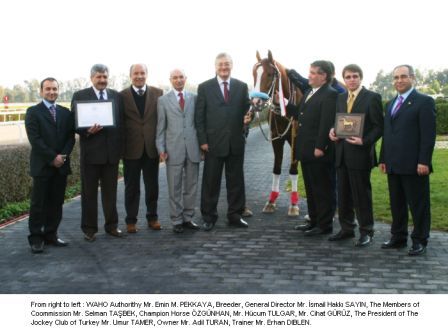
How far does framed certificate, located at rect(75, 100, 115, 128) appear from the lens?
6.06 m

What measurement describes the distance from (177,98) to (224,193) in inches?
136

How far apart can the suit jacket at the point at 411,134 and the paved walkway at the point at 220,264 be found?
0.99 meters

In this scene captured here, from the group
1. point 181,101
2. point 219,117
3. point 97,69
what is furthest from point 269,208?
point 97,69

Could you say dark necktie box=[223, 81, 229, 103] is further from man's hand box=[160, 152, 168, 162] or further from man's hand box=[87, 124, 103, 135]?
man's hand box=[87, 124, 103, 135]

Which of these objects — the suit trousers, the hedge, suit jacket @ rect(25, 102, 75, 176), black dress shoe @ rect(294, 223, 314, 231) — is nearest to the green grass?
black dress shoe @ rect(294, 223, 314, 231)

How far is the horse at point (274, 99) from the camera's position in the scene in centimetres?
715

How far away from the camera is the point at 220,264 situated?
17.4 feet

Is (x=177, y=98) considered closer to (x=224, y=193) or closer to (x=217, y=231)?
(x=217, y=231)

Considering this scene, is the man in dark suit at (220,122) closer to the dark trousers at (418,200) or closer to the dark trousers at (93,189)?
the dark trousers at (93,189)

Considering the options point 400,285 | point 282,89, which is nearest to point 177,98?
point 282,89

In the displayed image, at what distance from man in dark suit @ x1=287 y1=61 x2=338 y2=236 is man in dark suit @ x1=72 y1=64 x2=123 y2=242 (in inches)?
89.3

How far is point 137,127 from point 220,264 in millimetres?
2201

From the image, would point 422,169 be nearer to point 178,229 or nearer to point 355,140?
point 355,140

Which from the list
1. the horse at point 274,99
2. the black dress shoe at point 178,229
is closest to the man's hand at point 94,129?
the black dress shoe at point 178,229
